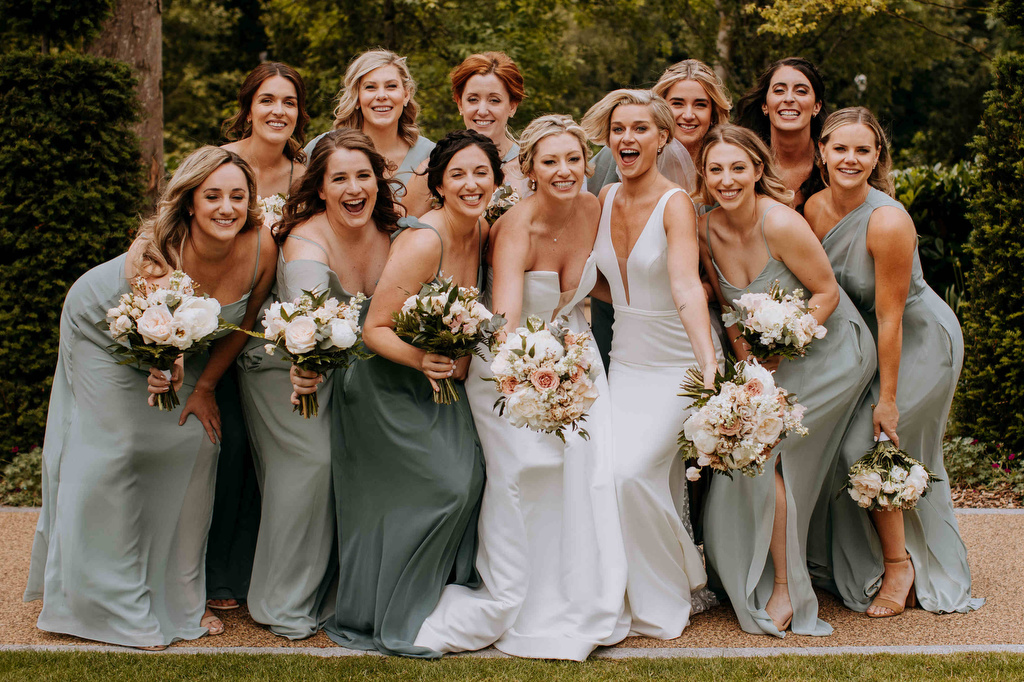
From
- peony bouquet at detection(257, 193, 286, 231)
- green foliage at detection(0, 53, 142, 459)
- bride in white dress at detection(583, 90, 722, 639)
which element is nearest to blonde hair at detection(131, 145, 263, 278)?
peony bouquet at detection(257, 193, 286, 231)

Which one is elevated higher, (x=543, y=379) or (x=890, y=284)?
(x=890, y=284)

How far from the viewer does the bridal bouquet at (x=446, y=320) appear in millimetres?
4281

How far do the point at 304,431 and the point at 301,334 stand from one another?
0.85m

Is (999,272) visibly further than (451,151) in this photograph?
Yes

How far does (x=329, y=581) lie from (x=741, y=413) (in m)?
2.45

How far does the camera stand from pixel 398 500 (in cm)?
467

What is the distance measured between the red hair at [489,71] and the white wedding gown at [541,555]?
226cm

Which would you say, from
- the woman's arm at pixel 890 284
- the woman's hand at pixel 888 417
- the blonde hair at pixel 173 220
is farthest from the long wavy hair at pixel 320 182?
the woman's hand at pixel 888 417

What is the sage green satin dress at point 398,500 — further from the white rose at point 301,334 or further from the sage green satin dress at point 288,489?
the white rose at point 301,334

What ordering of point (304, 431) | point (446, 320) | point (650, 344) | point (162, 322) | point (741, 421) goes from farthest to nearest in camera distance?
point (650, 344) < point (304, 431) < point (446, 320) < point (162, 322) < point (741, 421)

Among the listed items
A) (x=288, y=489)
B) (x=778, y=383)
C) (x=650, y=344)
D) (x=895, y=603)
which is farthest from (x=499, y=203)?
(x=895, y=603)

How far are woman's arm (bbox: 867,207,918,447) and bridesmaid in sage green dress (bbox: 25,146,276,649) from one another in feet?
10.8

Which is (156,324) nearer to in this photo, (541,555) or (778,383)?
(541,555)

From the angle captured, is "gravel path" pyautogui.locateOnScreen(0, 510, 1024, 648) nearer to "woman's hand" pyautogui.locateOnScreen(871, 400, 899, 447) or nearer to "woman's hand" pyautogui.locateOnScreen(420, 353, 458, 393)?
"woman's hand" pyautogui.locateOnScreen(871, 400, 899, 447)
